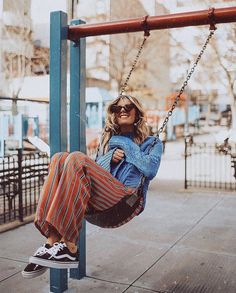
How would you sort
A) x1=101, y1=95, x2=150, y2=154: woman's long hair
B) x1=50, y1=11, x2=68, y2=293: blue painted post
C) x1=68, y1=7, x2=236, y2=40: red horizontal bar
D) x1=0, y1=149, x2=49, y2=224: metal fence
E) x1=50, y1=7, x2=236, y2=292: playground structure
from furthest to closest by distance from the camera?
x1=0, y1=149, x2=49, y2=224: metal fence
x1=101, y1=95, x2=150, y2=154: woman's long hair
x1=50, y1=11, x2=68, y2=293: blue painted post
x1=50, y1=7, x2=236, y2=292: playground structure
x1=68, y1=7, x2=236, y2=40: red horizontal bar

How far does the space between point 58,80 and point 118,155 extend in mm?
833

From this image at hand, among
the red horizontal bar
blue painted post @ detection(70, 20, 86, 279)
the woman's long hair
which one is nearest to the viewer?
the red horizontal bar

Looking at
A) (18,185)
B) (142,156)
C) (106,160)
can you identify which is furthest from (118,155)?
(18,185)

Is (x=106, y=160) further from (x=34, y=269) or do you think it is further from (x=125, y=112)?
(x=34, y=269)

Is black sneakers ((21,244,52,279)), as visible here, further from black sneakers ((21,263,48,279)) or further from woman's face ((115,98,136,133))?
woman's face ((115,98,136,133))

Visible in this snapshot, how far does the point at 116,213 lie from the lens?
3.17 meters

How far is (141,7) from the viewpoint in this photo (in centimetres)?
1363

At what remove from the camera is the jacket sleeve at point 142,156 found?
327 cm

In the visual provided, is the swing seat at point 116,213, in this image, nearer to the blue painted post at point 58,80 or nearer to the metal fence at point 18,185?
the blue painted post at point 58,80

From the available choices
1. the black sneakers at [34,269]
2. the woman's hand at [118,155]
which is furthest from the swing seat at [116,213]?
the black sneakers at [34,269]

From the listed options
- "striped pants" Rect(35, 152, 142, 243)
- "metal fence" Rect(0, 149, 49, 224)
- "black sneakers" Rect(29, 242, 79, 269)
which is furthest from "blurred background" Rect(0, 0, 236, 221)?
"black sneakers" Rect(29, 242, 79, 269)

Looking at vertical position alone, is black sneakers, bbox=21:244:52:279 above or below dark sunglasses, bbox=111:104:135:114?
below

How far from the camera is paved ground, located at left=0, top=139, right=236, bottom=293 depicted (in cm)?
382

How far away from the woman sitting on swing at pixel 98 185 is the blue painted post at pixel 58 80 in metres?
0.40
